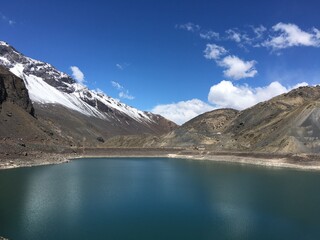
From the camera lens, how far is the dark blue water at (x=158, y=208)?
27.8m

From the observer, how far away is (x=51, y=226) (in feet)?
93.7

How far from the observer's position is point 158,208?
37062 millimetres

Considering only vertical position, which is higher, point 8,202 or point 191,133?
point 191,133

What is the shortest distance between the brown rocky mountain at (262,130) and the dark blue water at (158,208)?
3687 centimetres

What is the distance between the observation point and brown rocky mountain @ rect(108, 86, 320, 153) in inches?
3637

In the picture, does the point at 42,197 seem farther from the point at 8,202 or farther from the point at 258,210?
the point at 258,210

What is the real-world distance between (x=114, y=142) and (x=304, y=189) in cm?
11821

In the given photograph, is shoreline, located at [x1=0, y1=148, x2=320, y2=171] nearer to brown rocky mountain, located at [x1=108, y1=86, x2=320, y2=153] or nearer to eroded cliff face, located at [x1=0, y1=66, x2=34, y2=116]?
brown rocky mountain, located at [x1=108, y1=86, x2=320, y2=153]

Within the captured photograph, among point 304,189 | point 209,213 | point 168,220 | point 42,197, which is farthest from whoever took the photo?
point 304,189

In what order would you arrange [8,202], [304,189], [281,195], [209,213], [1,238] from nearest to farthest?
1. [1,238]
2. [209,213]
3. [8,202]
4. [281,195]
5. [304,189]

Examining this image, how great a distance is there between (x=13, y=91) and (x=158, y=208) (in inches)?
4227

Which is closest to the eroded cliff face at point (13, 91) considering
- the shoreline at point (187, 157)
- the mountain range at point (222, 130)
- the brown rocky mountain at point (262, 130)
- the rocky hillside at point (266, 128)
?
the mountain range at point (222, 130)

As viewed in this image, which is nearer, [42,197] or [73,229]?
[73,229]

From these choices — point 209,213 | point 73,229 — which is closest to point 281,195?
point 209,213
